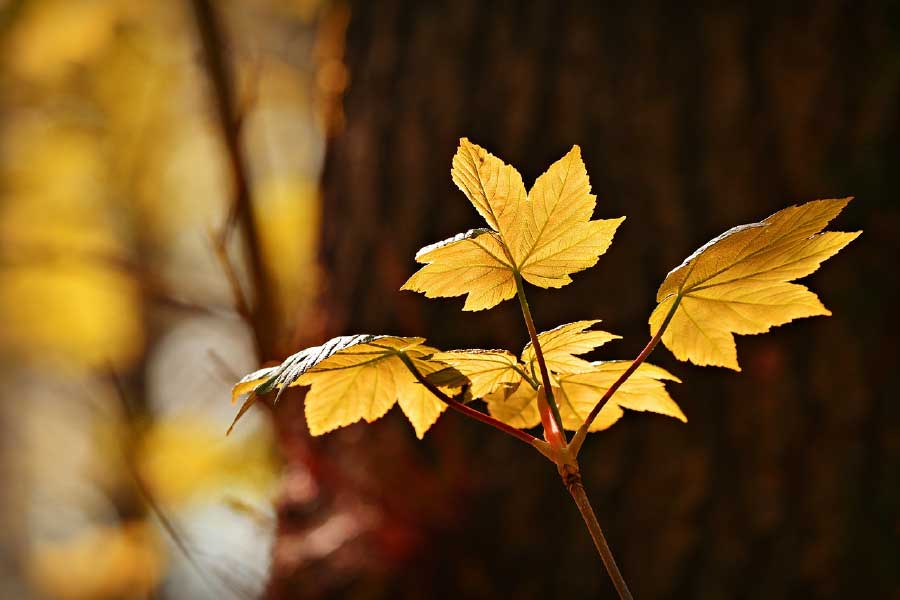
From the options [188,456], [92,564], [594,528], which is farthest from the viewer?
[92,564]

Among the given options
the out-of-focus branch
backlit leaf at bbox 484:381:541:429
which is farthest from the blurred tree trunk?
backlit leaf at bbox 484:381:541:429

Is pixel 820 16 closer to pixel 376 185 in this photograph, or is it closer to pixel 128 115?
pixel 376 185

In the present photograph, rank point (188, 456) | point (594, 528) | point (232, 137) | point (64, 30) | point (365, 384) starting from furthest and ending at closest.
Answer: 1. point (188, 456)
2. point (64, 30)
3. point (232, 137)
4. point (365, 384)
5. point (594, 528)

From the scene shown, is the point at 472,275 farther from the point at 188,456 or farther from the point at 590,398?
the point at 188,456

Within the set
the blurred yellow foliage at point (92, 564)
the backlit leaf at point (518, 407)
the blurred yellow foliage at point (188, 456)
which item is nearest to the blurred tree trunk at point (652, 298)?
the backlit leaf at point (518, 407)

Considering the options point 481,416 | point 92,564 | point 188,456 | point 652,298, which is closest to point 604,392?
point 481,416

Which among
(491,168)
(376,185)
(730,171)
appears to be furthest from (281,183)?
(491,168)

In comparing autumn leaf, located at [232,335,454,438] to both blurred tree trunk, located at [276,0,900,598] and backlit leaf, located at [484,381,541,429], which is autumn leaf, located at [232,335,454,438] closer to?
backlit leaf, located at [484,381,541,429]
